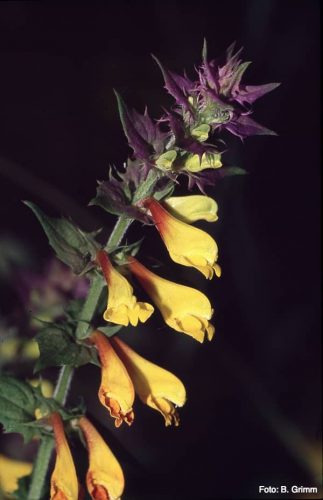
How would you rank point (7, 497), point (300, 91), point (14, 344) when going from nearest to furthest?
point (7, 497)
point (14, 344)
point (300, 91)

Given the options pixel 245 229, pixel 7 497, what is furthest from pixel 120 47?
pixel 7 497

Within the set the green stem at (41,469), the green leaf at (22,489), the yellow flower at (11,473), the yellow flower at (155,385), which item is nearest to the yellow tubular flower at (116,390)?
the yellow flower at (155,385)

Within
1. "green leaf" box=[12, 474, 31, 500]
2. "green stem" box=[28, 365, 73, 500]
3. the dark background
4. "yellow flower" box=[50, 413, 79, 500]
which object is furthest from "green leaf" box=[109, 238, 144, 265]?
the dark background

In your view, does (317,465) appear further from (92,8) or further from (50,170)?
(92,8)

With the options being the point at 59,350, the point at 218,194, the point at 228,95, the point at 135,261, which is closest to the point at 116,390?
the point at 59,350

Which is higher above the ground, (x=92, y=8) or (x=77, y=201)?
(x=92, y=8)

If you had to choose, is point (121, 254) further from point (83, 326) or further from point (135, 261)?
point (83, 326)
